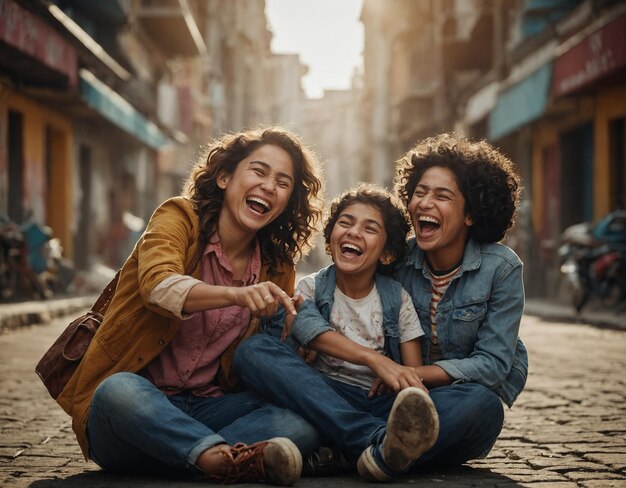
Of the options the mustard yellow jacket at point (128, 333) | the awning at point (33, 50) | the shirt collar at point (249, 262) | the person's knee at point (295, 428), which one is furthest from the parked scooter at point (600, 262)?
the mustard yellow jacket at point (128, 333)

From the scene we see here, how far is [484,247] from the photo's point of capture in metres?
4.06

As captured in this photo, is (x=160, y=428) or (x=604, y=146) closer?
(x=160, y=428)

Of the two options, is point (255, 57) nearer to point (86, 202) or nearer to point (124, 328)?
Result: point (86, 202)

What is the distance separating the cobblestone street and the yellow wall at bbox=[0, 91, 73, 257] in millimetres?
8902

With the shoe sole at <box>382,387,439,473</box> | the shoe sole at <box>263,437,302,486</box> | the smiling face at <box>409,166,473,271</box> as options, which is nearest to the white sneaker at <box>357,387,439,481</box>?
the shoe sole at <box>382,387,439,473</box>

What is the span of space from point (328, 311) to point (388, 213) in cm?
48

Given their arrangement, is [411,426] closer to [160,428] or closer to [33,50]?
[160,428]

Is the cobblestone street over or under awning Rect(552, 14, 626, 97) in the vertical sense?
under

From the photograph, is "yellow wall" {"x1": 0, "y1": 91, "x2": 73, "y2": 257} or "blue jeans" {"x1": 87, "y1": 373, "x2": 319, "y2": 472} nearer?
"blue jeans" {"x1": 87, "y1": 373, "x2": 319, "y2": 472}

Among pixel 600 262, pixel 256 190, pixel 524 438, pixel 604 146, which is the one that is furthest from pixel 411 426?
pixel 604 146

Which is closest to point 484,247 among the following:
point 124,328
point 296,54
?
point 124,328

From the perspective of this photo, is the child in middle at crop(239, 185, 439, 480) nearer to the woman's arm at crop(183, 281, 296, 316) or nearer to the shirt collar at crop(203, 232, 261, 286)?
the shirt collar at crop(203, 232, 261, 286)

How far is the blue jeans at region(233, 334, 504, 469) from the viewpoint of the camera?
355 centimetres

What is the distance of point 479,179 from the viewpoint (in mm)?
4062
